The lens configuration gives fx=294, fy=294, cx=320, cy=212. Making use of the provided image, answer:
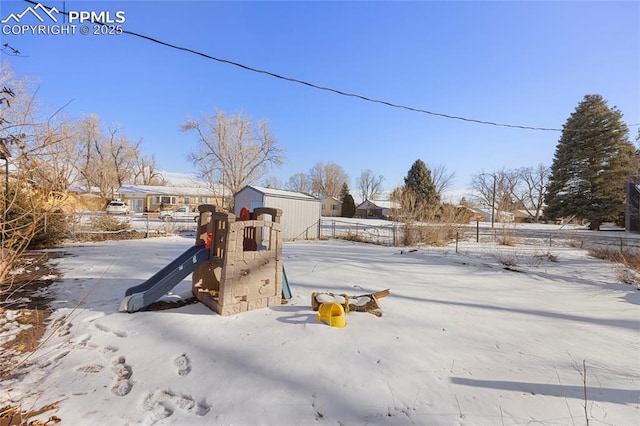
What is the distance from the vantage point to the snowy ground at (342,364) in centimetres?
233

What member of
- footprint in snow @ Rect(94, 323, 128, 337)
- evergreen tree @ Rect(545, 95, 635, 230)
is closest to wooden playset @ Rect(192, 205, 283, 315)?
footprint in snow @ Rect(94, 323, 128, 337)

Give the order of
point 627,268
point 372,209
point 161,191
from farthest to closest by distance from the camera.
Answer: point 372,209 < point 161,191 < point 627,268

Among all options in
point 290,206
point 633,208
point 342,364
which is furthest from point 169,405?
point 633,208

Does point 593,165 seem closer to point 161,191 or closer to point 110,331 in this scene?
point 110,331

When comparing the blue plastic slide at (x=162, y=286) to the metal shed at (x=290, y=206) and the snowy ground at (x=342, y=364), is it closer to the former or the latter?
the snowy ground at (x=342, y=364)

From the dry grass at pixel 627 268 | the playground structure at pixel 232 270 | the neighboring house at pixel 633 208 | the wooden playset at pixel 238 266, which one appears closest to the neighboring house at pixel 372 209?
the neighboring house at pixel 633 208

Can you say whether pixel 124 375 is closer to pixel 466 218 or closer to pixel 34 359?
pixel 34 359

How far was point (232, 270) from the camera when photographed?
155 inches

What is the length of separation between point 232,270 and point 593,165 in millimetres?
34306

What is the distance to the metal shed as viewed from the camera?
1463 centimetres

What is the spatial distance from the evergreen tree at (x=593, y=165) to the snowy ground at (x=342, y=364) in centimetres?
2790

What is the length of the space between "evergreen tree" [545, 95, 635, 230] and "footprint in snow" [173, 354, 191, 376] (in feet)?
112

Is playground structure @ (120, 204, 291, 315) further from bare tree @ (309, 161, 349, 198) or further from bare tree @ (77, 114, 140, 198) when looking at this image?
bare tree @ (309, 161, 349, 198)

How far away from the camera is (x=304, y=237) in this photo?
16.1 meters
